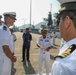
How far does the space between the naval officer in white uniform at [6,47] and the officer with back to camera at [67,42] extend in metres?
2.97

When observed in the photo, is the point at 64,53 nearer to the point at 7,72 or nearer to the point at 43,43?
the point at 7,72

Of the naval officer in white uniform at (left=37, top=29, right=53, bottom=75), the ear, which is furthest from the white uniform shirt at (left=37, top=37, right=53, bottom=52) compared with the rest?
the ear

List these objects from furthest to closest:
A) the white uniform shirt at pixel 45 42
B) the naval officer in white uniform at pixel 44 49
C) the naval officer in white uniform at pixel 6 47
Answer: the white uniform shirt at pixel 45 42 → the naval officer in white uniform at pixel 44 49 → the naval officer in white uniform at pixel 6 47

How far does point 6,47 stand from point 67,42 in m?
3.17

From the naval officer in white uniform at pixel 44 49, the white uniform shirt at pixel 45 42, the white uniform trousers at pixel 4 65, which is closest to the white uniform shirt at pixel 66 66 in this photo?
the white uniform trousers at pixel 4 65

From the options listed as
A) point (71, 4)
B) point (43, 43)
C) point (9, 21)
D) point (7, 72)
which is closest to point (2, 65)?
point (7, 72)

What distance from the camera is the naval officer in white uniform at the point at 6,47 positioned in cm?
470

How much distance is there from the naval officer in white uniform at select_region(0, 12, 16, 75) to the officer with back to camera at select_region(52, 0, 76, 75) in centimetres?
297

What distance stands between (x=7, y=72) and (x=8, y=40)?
1.98 feet

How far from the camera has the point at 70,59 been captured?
1433mm

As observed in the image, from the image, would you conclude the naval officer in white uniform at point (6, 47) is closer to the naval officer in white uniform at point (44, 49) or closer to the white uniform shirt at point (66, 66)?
the white uniform shirt at point (66, 66)

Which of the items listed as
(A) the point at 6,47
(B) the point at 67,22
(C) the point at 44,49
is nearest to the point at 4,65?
(A) the point at 6,47

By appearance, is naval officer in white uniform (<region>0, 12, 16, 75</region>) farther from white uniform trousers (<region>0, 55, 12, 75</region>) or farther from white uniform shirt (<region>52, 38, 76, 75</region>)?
white uniform shirt (<region>52, 38, 76, 75</region>)

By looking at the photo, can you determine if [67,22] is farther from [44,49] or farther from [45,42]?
[45,42]
